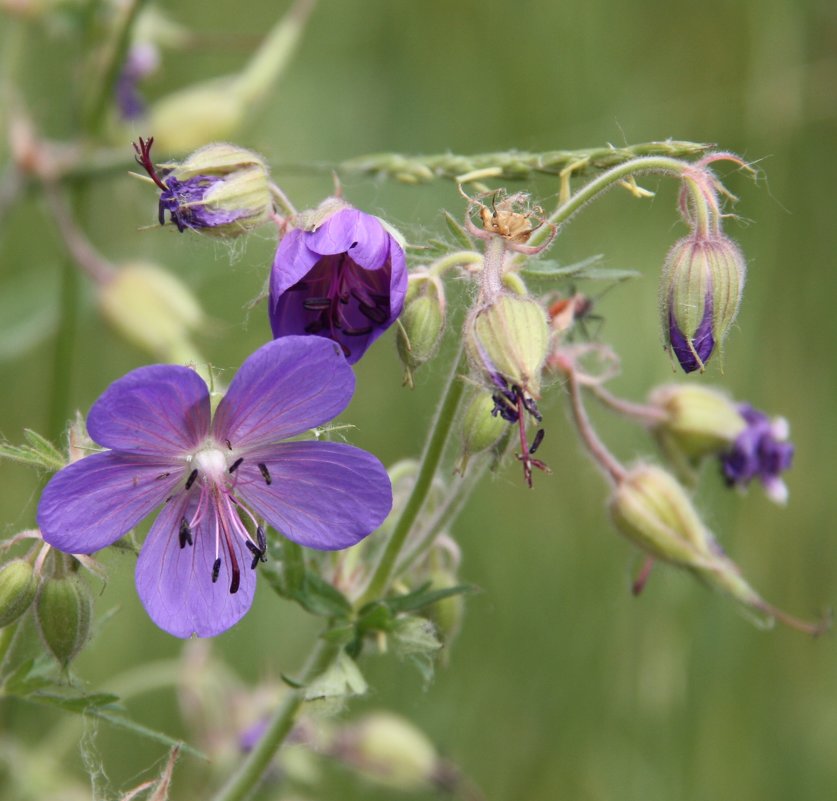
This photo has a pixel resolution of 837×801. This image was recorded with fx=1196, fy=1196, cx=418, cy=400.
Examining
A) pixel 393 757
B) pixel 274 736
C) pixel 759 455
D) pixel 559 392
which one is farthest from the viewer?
pixel 393 757

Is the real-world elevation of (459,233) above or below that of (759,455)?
above

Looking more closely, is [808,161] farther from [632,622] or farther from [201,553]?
[201,553]

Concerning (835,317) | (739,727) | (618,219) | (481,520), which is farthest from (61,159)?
(835,317)

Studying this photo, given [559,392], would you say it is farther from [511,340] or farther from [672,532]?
[511,340]

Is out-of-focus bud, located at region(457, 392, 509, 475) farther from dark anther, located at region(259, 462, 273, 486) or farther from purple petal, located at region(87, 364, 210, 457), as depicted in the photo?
purple petal, located at region(87, 364, 210, 457)

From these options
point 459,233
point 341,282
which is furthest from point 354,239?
point 459,233

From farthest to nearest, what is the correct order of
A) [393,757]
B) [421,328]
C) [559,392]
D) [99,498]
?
[393,757] → [559,392] → [421,328] → [99,498]
